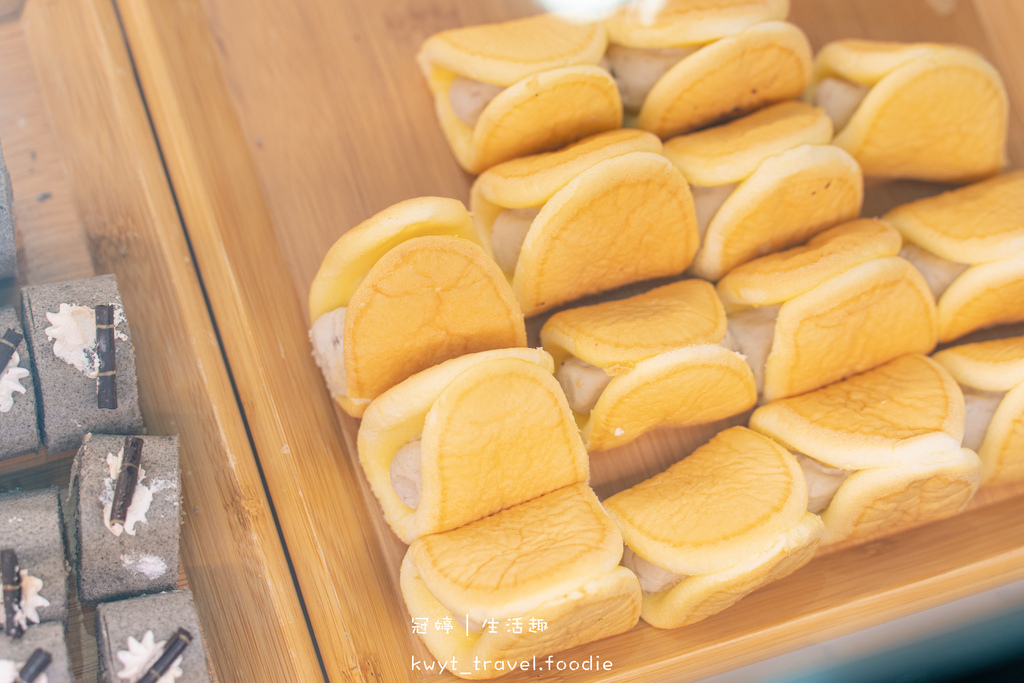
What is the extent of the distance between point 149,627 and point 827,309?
996 millimetres

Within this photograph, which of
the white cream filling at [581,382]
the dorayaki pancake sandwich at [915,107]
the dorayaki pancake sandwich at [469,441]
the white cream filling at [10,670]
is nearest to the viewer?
the white cream filling at [10,670]

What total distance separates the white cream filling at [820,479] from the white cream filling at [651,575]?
233 mm

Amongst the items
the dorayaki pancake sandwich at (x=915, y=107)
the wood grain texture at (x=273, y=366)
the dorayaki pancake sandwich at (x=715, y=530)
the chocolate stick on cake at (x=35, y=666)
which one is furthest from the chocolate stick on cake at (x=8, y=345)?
the dorayaki pancake sandwich at (x=915, y=107)

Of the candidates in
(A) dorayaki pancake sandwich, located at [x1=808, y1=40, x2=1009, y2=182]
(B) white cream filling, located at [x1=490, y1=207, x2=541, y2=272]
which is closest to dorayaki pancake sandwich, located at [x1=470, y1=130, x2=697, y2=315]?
(B) white cream filling, located at [x1=490, y1=207, x2=541, y2=272]

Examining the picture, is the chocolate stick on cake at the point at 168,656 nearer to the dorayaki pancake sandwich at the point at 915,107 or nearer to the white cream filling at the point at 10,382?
the white cream filling at the point at 10,382

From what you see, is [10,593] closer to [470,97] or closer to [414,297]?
[414,297]

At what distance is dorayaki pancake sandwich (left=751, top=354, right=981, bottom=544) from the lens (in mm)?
975

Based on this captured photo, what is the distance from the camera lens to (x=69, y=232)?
995 mm

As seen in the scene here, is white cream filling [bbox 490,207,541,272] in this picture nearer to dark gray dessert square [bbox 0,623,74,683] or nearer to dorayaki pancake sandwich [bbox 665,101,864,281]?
dorayaki pancake sandwich [bbox 665,101,864,281]

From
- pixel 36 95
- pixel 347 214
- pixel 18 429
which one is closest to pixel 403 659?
pixel 18 429

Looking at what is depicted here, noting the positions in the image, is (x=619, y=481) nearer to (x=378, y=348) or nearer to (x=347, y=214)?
(x=378, y=348)

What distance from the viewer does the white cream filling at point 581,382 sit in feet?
3.33

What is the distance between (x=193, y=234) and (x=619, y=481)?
0.75 metres

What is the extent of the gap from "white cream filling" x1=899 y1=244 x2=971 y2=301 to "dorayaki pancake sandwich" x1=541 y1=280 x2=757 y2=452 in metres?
0.37
